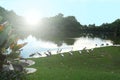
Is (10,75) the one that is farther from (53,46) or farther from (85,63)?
(53,46)

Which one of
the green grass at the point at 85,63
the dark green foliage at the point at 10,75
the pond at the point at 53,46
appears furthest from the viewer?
the pond at the point at 53,46

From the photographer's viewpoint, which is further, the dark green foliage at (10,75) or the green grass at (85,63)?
the green grass at (85,63)

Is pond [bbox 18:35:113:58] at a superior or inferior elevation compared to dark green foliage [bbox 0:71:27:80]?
superior

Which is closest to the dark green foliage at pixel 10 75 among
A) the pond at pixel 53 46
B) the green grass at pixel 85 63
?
the green grass at pixel 85 63

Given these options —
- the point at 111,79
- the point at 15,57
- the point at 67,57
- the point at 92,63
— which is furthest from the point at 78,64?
the point at 15,57

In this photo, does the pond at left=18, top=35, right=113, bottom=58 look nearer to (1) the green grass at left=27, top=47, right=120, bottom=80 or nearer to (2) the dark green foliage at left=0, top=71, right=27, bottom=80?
(1) the green grass at left=27, top=47, right=120, bottom=80

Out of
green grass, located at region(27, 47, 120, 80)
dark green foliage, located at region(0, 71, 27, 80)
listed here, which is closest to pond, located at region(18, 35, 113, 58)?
green grass, located at region(27, 47, 120, 80)

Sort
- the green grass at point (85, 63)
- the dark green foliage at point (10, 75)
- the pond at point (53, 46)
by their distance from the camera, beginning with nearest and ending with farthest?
1. the dark green foliage at point (10, 75)
2. the green grass at point (85, 63)
3. the pond at point (53, 46)

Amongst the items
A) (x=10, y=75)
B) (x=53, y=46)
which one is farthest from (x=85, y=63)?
(x=53, y=46)

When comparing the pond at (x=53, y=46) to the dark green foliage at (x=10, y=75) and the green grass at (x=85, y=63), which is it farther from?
the dark green foliage at (x=10, y=75)

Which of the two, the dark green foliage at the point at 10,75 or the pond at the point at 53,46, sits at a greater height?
the pond at the point at 53,46

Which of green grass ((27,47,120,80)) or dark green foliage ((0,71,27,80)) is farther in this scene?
green grass ((27,47,120,80))

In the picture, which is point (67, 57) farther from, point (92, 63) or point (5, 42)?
point (5, 42)

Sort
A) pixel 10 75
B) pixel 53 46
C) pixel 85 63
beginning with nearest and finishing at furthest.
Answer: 1. pixel 10 75
2. pixel 85 63
3. pixel 53 46
